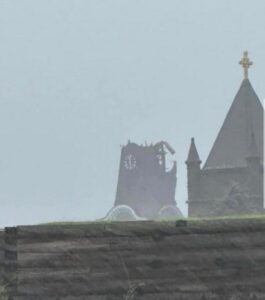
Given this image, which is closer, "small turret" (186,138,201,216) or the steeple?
the steeple

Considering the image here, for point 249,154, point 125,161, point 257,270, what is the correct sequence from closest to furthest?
point 257,270
point 249,154
point 125,161

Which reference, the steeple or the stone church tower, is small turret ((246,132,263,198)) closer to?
the stone church tower

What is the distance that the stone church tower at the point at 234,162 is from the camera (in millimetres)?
80000

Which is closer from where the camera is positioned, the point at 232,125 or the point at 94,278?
the point at 94,278

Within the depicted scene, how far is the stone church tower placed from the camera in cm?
8000

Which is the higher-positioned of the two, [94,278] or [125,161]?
[125,161]

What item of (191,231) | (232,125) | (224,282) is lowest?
(224,282)

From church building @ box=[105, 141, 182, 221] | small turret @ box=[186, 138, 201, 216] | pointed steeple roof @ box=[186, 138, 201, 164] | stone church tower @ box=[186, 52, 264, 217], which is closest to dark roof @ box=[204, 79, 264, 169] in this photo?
stone church tower @ box=[186, 52, 264, 217]

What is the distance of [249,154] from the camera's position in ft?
261

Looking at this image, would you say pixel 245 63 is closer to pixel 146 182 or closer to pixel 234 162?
pixel 234 162

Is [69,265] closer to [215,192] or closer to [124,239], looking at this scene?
[124,239]

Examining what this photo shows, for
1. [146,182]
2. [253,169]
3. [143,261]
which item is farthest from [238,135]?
[143,261]

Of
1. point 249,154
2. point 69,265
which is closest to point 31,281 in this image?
point 69,265

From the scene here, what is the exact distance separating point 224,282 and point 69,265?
1.62m
